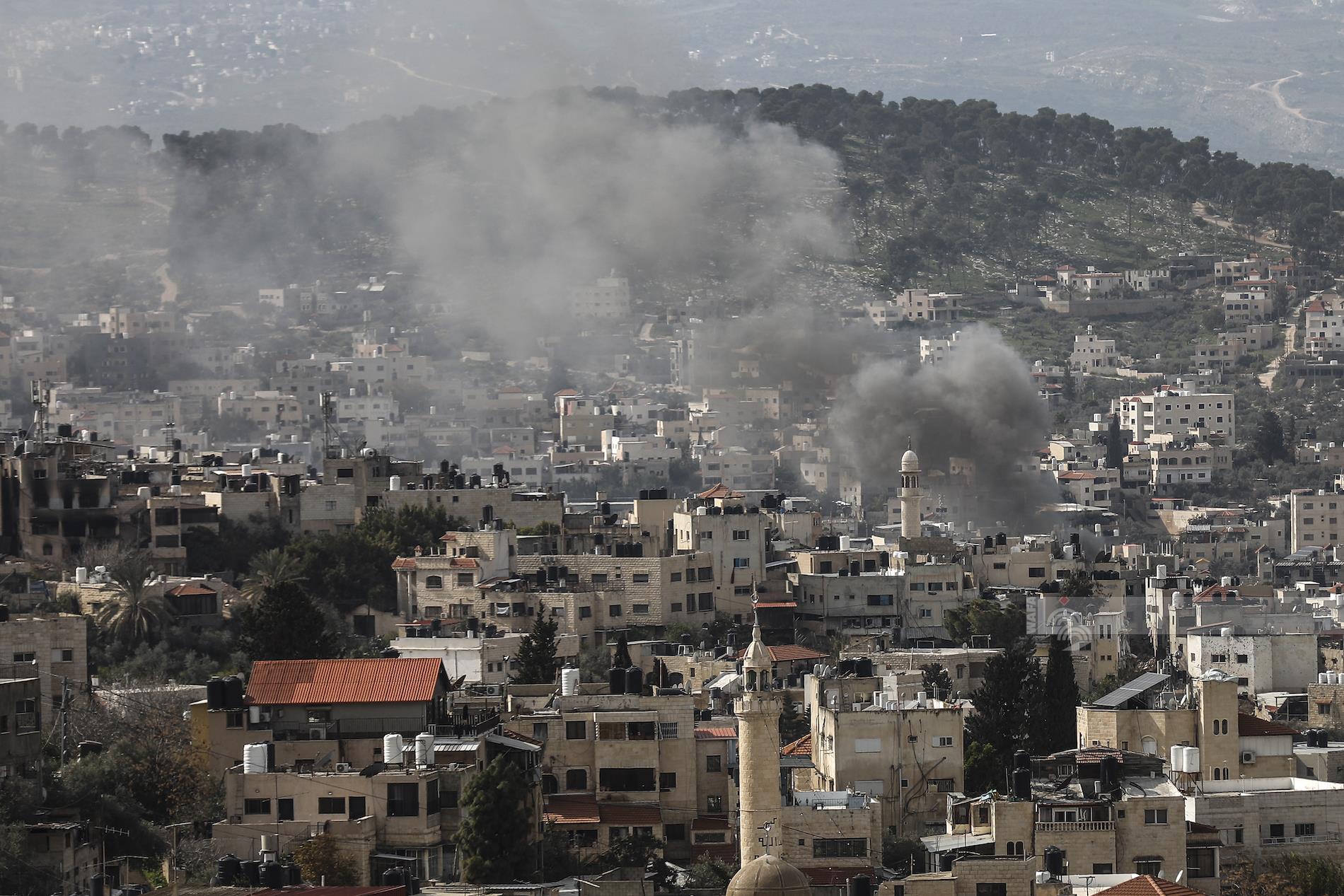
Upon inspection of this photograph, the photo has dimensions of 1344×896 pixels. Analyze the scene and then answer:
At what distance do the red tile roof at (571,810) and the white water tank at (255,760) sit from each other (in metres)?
3.25

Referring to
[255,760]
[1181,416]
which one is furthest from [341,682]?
[1181,416]

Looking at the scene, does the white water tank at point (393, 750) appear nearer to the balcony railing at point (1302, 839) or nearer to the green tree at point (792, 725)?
the green tree at point (792, 725)

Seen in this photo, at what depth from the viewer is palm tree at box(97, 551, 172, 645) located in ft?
167

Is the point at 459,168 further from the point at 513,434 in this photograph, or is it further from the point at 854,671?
the point at 854,671

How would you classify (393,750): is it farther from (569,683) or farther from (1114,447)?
(1114,447)

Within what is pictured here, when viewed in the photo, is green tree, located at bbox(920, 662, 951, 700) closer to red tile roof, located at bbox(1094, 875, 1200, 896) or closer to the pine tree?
red tile roof, located at bbox(1094, 875, 1200, 896)

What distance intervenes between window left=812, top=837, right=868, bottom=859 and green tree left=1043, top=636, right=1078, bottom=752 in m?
8.86

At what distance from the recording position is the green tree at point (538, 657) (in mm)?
46281

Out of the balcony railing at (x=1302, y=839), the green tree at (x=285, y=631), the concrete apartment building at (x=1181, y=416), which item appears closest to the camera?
the balcony railing at (x=1302, y=839)

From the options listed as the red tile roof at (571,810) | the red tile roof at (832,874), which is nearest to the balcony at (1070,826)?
the red tile roof at (832,874)

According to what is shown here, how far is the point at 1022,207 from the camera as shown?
177375 millimetres

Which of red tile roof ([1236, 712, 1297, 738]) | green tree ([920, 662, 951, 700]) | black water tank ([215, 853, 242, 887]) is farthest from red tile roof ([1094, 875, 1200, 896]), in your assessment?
green tree ([920, 662, 951, 700])

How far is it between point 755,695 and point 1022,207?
14337cm

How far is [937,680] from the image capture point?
164ft
